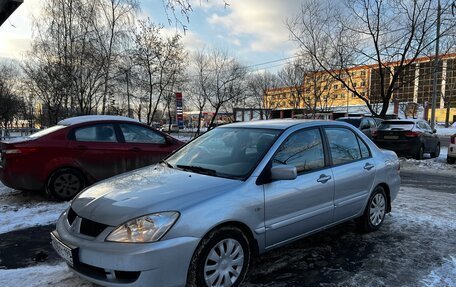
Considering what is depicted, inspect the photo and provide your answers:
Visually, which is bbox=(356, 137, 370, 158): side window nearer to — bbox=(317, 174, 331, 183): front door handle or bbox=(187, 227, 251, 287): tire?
bbox=(317, 174, 331, 183): front door handle

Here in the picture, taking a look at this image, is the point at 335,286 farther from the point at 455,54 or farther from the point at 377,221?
the point at 455,54

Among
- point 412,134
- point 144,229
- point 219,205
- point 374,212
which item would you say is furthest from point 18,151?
point 412,134

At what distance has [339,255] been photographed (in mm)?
4453

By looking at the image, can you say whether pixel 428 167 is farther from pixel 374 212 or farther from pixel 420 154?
pixel 374 212

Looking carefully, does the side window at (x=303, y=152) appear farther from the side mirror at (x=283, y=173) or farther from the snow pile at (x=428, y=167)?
the snow pile at (x=428, y=167)

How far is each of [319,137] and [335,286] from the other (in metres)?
1.73

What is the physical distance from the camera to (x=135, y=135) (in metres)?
7.74

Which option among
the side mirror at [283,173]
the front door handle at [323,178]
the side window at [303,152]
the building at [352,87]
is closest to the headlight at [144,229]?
the side mirror at [283,173]

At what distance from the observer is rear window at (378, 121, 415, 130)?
14.8 metres

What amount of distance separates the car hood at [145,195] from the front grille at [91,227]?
1.5 inches

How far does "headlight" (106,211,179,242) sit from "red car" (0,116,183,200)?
435 cm

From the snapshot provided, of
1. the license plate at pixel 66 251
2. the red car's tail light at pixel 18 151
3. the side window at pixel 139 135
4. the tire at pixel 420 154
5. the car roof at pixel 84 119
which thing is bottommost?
the tire at pixel 420 154

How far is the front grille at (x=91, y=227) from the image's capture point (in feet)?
10.2

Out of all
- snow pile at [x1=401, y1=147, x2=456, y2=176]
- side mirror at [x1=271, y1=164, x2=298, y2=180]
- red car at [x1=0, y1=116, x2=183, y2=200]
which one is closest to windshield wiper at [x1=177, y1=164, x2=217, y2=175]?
side mirror at [x1=271, y1=164, x2=298, y2=180]
